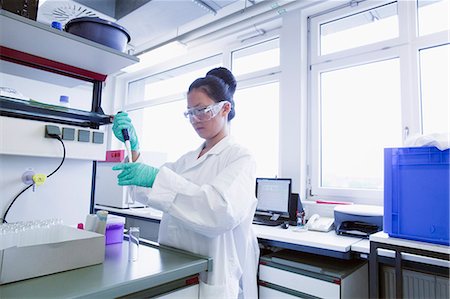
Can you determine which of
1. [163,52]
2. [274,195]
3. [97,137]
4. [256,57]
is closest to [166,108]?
[163,52]

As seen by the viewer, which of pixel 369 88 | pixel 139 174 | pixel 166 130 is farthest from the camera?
pixel 166 130

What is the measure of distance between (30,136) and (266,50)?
2.51m

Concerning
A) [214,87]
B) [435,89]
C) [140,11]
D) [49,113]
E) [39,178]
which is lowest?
[39,178]

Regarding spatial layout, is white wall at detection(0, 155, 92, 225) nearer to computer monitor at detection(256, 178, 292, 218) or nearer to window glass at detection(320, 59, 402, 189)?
computer monitor at detection(256, 178, 292, 218)

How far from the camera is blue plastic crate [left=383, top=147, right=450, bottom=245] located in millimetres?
1203

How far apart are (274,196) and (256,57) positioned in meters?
1.61

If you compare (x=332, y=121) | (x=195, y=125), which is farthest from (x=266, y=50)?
(x=195, y=125)

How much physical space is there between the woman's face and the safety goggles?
0.4 inches

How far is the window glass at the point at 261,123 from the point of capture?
2.90m

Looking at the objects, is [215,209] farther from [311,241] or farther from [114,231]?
[311,241]

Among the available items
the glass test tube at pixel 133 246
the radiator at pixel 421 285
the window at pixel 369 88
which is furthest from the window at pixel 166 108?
the glass test tube at pixel 133 246

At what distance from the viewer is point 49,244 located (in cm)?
73

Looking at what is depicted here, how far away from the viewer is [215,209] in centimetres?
88

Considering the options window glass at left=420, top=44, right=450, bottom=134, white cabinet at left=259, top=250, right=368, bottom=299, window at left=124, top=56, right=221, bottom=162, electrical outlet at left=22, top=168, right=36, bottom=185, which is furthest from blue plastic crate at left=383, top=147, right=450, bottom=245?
window at left=124, top=56, right=221, bottom=162
